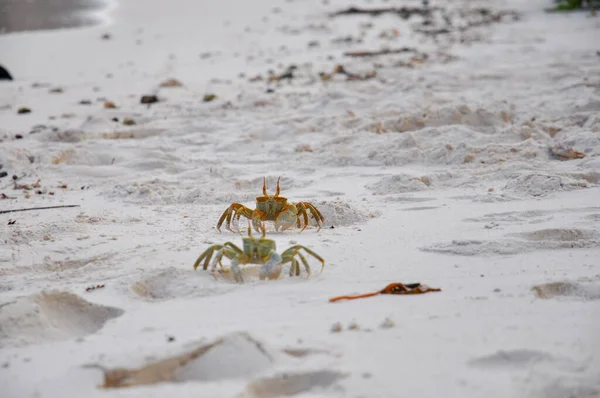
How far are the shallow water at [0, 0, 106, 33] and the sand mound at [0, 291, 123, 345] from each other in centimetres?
1277

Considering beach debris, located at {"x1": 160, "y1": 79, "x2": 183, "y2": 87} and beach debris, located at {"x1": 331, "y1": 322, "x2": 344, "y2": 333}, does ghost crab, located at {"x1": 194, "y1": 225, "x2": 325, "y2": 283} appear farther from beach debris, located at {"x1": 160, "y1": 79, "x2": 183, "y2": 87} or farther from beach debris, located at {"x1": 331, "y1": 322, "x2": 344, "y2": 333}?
beach debris, located at {"x1": 160, "y1": 79, "x2": 183, "y2": 87}

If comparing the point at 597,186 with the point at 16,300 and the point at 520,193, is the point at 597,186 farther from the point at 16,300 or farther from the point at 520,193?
the point at 16,300

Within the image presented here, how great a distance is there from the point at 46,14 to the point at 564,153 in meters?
14.6

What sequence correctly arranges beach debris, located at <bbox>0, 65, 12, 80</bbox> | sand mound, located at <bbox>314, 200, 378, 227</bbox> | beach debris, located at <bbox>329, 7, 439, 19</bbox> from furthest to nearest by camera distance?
beach debris, located at <bbox>329, 7, 439, 19</bbox>, beach debris, located at <bbox>0, 65, 12, 80</bbox>, sand mound, located at <bbox>314, 200, 378, 227</bbox>

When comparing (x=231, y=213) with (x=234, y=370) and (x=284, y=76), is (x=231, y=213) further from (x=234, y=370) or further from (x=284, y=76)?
(x=284, y=76)

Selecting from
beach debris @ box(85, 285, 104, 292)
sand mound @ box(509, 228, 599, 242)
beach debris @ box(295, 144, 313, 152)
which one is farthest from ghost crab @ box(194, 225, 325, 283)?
beach debris @ box(295, 144, 313, 152)

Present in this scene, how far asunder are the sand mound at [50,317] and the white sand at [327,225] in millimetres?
10

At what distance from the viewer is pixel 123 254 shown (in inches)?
154

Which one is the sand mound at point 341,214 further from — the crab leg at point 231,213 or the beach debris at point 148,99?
the beach debris at point 148,99

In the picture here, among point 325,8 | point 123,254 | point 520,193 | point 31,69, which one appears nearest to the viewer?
point 123,254

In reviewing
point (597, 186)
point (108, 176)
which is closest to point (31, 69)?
point (108, 176)

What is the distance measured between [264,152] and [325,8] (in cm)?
1155

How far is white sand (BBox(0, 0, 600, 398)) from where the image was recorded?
258 cm

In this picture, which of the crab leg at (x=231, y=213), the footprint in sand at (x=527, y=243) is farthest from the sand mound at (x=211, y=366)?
the crab leg at (x=231, y=213)
